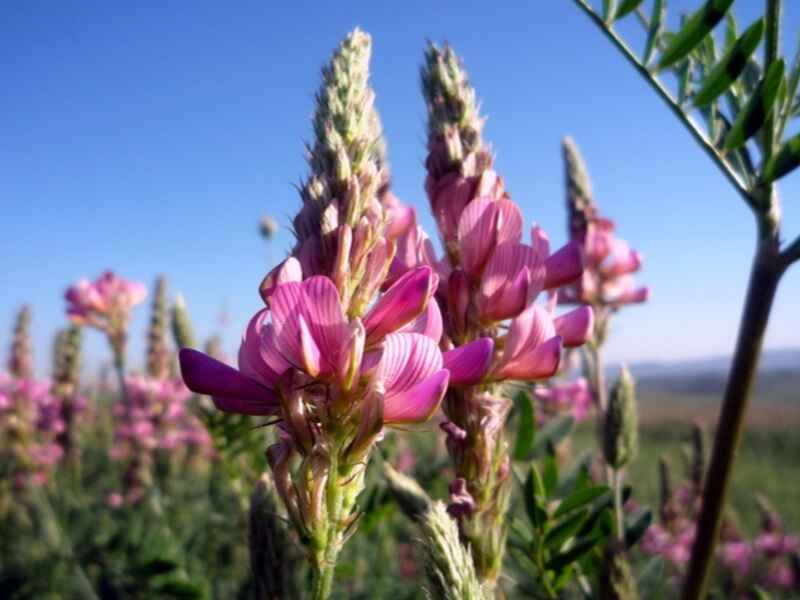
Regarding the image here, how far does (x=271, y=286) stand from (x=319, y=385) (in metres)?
0.13

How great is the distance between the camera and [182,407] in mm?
5305

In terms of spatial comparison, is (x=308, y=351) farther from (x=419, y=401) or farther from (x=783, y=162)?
(x=783, y=162)

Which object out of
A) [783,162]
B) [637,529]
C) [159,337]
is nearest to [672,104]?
[783,162]

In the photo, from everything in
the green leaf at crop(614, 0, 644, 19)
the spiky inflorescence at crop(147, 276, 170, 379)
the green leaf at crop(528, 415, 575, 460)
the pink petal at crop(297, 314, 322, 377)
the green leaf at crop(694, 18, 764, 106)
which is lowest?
the green leaf at crop(528, 415, 575, 460)

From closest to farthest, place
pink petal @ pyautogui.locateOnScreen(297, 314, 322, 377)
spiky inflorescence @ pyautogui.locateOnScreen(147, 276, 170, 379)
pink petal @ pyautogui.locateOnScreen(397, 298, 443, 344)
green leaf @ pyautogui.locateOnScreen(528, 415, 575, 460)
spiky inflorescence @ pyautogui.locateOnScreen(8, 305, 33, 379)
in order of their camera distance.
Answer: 1. pink petal @ pyautogui.locateOnScreen(297, 314, 322, 377)
2. pink petal @ pyautogui.locateOnScreen(397, 298, 443, 344)
3. green leaf @ pyautogui.locateOnScreen(528, 415, 575, 460)
4. spiky inflorescence @ pyautogui.locateOnScreen(147, 276, 170, 379)
5. spiky inflorescence @ pyautogui.locateOnScreen(8, 305, 33, 379)

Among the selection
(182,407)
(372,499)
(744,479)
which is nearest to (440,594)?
(372,499)

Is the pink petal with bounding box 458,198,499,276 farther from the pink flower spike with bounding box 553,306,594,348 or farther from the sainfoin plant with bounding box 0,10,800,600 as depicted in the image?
the pink flower spike with bounding box 553,306,594,348

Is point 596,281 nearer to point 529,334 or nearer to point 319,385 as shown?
point 529,334

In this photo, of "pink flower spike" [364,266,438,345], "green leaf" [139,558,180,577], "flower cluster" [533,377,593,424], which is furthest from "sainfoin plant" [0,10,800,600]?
"flower cluster" [533,377,593,424]

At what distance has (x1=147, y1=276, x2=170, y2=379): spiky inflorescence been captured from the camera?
5.13 metres

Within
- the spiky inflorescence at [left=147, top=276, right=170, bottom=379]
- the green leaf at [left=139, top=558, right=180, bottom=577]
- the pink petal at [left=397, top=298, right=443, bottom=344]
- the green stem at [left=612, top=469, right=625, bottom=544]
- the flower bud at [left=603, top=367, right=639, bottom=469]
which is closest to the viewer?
the pink petal at [left=397, top=298, right=443, bottom=344]

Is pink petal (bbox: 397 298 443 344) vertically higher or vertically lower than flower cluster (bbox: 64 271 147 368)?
lower

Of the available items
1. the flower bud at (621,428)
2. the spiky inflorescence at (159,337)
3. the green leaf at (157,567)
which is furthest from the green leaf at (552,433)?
the spiky inflorescence at (159,337)

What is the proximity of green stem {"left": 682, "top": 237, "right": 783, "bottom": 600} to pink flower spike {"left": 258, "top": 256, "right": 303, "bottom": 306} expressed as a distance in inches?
24.9
